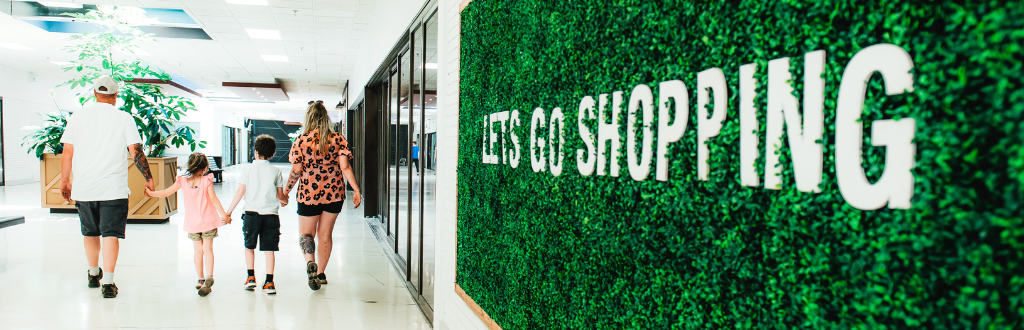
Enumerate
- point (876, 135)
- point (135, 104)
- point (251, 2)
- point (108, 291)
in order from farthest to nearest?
1. point (135, 104)
2. point (251, 2)
3. point (108, 291)
4. point (876, 135)

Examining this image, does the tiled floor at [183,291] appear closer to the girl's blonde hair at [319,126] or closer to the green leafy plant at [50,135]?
the girl's blonde hair at [319,126]

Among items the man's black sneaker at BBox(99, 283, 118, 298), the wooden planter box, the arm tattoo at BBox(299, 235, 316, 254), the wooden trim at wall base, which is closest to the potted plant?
the wooden planter box

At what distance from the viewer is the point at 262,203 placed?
3352mm

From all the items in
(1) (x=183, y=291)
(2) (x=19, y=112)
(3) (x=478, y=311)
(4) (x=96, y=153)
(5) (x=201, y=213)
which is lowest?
(1) (x=183, y=291)

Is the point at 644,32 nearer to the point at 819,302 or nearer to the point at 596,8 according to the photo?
the point at 596,8

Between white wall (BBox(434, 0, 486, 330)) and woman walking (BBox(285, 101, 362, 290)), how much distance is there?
82 centimetres

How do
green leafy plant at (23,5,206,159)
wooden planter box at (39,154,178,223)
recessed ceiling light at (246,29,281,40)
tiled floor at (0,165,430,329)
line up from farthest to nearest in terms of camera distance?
recessed ceiling light at (246,29,281,40) < wooden planter box at (39,154,178,223) < green leafy plant at (23,5,206,159) < tiled floor at (0,165,430,329)

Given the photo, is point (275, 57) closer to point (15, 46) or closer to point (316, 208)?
point (15, 46)

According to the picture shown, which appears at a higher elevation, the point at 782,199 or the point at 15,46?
the point at 15,46

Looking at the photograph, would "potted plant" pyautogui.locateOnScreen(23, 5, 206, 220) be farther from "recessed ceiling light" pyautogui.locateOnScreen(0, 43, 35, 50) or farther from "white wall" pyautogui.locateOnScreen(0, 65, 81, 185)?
"white wall" pyautogui.locateOnScreen(0, 65, 81, 185)

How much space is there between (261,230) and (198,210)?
424 millimetres

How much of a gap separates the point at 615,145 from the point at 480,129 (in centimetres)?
102

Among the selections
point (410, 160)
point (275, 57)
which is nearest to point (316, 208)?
point (410, 160)

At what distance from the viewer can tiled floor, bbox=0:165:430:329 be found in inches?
116
